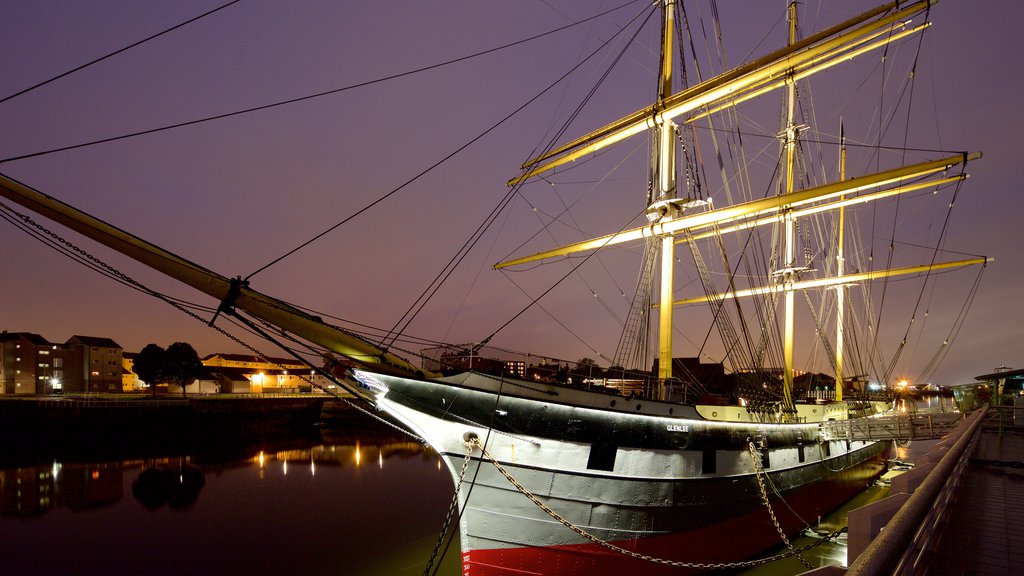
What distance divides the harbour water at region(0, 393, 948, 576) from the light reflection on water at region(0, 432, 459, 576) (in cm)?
6

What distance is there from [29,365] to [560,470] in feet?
265

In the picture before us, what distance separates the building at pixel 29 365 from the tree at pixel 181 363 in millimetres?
21494

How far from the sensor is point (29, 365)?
202 ft

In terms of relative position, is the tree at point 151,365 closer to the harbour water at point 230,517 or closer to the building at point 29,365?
the building at point 29,365

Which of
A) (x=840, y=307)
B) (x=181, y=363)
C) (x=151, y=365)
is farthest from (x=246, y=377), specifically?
(x=840, y=307)

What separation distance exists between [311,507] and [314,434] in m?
23.2

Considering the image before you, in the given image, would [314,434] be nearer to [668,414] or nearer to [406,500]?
[406,500]

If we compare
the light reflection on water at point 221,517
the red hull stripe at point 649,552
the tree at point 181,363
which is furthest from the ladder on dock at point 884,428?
the tree at point 181,363

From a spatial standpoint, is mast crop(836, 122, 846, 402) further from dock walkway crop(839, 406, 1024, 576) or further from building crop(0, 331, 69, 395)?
building crop(0, 331, 69, 395)

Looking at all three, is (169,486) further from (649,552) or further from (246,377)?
(246,377)

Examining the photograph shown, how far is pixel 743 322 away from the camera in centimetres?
1364

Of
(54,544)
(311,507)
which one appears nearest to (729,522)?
(311,507)

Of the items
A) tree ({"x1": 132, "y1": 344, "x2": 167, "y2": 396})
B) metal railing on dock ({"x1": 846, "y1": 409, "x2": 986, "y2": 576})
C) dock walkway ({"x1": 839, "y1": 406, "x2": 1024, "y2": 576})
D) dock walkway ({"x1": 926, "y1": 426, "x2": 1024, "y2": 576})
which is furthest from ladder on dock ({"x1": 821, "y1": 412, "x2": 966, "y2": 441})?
tree ({"x1": 132, "y1": 344, "x2": 167, "y2": 396})

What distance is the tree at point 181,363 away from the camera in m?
53.3
